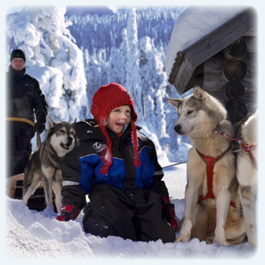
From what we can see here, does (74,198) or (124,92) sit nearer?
(74,198)

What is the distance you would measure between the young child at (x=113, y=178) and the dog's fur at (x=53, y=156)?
3.75 ft

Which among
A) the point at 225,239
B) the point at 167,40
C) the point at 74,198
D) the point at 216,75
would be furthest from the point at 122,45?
the point at 225,239

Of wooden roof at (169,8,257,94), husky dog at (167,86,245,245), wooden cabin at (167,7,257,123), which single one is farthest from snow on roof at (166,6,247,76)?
husky dog at (167,86,245,245)

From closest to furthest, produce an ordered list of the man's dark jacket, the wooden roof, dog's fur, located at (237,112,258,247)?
1. dog's fur, located at (237,112,258,247)
2. the wooden roof
3. the man's dark jacket

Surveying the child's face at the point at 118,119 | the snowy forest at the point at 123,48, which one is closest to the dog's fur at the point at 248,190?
the child's face at the point at 118,119

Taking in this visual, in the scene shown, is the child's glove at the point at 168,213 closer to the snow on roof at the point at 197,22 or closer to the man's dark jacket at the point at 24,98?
the snow on roof at the point at 197,22

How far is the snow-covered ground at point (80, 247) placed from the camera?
275 centimetres

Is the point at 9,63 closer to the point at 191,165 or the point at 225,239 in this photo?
the point at 191,165

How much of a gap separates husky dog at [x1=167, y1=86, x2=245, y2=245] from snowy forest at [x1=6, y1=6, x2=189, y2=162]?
1.05 metres

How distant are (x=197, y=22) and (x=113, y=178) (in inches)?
84.0

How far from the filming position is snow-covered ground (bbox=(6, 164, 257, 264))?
2.75 meters

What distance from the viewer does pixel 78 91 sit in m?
7.48

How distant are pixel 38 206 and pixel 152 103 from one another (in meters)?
1.96

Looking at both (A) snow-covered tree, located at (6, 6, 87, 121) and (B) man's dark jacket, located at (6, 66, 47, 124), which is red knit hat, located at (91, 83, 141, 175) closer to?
(B) man's dark jacket, located at (6, 66, 47, 124)
